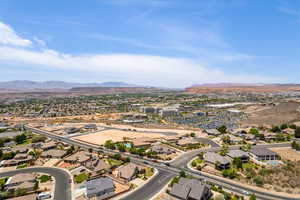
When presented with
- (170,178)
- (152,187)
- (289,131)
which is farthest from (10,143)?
(289,131)

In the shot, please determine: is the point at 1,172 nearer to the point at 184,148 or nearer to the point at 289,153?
the point at 184,148

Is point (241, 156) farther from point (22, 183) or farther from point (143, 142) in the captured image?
point (22, 183)

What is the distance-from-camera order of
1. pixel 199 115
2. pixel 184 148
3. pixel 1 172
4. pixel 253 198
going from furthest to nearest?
pixel 199 115, pixel 184 148, pixel 1 172, pixel 253 198

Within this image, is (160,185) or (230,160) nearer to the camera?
(160,185)

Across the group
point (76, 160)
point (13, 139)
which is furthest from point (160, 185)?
point (13, 139)

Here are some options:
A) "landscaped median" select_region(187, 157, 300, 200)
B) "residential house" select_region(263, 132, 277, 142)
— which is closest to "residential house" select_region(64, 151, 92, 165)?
"landscaped median" select_region(187, 157, 300, 200)
